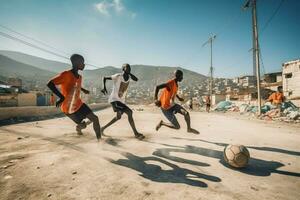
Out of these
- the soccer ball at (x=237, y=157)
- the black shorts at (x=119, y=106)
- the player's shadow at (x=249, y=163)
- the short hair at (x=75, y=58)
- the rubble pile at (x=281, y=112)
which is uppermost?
the short hair at (x=75, y=58)

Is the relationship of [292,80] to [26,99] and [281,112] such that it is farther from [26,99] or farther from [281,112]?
[26,99]

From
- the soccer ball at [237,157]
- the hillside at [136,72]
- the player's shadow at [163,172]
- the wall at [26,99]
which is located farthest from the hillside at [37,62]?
the soccer ball at [237,157]

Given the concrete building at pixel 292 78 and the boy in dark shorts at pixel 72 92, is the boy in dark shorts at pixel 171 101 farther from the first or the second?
the concrete building at pixel 292 78

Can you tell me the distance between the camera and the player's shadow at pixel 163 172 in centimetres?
291

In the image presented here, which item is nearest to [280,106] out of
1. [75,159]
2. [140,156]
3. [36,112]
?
[140,156]

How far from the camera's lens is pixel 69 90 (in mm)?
4340

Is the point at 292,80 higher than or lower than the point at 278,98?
higher

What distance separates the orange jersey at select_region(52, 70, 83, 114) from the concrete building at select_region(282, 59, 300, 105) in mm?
25671

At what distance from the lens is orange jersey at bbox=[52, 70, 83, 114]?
4.20 metres

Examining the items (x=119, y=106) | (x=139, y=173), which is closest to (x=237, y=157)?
(x=139, y=173)

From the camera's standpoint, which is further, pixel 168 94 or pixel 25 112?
pixel 25 112

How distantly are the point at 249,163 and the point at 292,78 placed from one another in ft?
82.4

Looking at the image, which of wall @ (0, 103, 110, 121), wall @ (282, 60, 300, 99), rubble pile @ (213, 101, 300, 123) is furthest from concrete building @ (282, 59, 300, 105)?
wall @ (0, 103, 110, 121)

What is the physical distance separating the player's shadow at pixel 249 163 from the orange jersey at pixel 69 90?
2125mm
